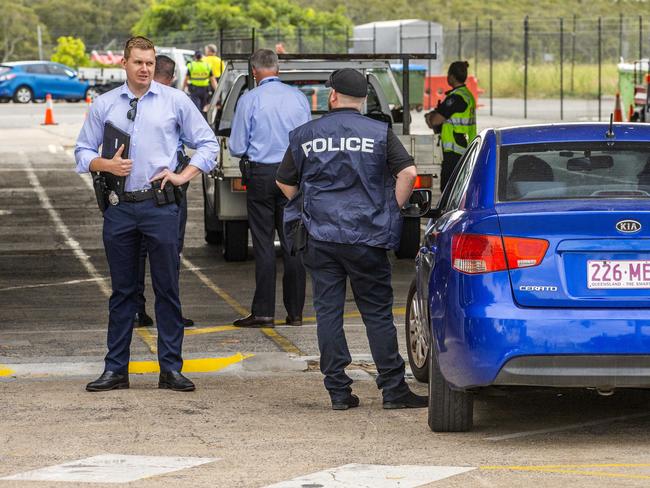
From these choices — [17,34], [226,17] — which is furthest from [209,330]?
[17,34]

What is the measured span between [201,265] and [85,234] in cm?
306

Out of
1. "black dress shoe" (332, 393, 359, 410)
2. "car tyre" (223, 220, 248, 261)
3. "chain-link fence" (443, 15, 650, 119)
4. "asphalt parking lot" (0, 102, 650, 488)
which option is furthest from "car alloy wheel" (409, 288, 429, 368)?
"chain-link fence" (443, 15, 650, 119)

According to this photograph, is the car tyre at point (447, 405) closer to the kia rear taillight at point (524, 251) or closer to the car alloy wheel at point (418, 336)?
the kia rear taillight at point (524, 251)

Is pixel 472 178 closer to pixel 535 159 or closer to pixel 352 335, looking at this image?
pixel 535 159

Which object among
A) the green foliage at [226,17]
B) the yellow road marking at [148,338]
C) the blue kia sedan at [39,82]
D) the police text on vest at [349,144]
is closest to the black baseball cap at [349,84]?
the police text on vest at [349,144]

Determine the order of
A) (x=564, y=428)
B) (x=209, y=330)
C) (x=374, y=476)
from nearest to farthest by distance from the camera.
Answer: (x=374, y=476) → (x=564, y=428) → (x=209, y=330)

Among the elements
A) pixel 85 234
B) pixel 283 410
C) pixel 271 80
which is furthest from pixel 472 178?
pixel 85 234

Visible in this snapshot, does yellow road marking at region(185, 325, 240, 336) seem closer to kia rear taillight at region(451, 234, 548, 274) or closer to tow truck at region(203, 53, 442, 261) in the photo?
tow truck at region(203, 53, 442, 261)

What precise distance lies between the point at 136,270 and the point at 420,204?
1628 millimetres

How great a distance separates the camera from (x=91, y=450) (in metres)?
6.79

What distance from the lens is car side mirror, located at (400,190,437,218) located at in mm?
7949

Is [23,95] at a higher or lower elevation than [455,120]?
lower

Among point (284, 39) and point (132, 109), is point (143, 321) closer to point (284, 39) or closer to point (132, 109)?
point (132, 109)

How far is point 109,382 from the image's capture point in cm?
835
